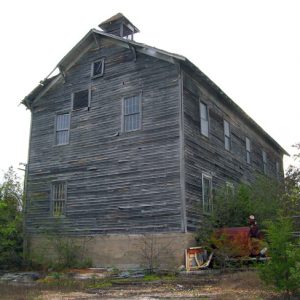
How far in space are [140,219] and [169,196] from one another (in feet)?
5.64

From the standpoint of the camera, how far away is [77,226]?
21.2m

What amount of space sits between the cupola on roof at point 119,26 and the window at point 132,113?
15.0 feet

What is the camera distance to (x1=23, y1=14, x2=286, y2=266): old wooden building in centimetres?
1912

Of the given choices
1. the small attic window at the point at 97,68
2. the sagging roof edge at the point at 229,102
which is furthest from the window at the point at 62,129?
the sagging roof edge at the point at 229,102

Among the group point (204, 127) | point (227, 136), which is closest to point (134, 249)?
point (204, 127)

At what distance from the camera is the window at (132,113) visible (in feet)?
67.6

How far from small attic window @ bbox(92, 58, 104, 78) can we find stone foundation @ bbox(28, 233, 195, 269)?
8.14m

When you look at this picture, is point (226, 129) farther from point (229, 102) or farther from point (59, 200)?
point (59, 200)

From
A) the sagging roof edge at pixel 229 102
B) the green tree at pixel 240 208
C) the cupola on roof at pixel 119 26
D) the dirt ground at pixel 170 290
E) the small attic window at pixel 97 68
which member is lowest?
the dirt ground at pixel 170 290

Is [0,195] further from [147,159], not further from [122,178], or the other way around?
[147,159]

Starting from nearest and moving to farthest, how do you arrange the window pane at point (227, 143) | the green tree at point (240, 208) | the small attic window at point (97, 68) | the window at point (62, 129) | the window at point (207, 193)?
the green tree at point (240, 208)
the window at point (207, 193)
the small attic window at point (97, 68)
the window at point (62, 129)
the window pane at point (227, 143)

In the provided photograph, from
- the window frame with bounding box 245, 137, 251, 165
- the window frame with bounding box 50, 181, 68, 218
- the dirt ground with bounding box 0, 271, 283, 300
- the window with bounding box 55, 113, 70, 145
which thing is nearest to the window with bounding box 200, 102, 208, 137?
the window frame with bounding box 245, 137, 251, 165

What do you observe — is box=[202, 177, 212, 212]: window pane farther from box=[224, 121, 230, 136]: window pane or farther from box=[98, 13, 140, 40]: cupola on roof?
box=[98, 13, 140, 40]: cupola on roof

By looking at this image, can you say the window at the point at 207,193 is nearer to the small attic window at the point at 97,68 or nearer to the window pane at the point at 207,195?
the window pane at the point at 207,195
